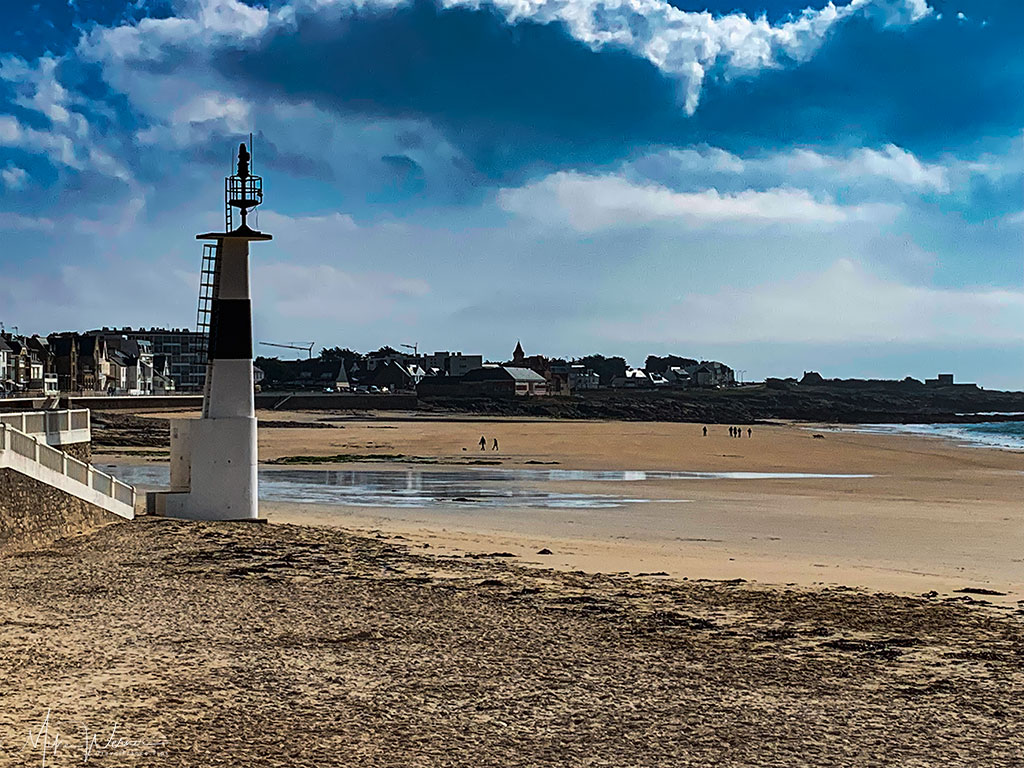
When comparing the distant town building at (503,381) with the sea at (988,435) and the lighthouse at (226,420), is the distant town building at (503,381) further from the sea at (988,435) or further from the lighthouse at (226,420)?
the lighthouse at (226,420)

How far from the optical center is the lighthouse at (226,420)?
22.0m

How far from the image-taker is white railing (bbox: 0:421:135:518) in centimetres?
1703

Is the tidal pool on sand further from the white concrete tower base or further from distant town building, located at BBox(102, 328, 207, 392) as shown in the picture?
distant town building, located at BBox(102, 328, 207, 392)

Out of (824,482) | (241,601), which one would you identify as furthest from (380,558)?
(824,482)

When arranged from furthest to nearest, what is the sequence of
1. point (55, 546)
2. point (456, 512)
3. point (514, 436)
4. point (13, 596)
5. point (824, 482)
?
point (514, 436) < point (824, 482) < point (456, 512) < point (55, 546) < point (13, 596)

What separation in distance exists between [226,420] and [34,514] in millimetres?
5013

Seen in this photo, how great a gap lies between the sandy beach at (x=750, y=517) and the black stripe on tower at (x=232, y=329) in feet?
14.1

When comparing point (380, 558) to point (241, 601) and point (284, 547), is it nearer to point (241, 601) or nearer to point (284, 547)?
point (284, 547)

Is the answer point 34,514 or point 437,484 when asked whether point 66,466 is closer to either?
point 34,514

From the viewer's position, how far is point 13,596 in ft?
44.5

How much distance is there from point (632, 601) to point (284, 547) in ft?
22.3

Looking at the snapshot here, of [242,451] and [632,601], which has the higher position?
[242,451]

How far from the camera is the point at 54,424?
20141mm

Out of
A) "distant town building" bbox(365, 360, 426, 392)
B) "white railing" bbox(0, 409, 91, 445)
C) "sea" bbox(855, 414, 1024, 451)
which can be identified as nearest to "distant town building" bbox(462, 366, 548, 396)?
"distant town building" bbox(365, 360, 426, 392)
